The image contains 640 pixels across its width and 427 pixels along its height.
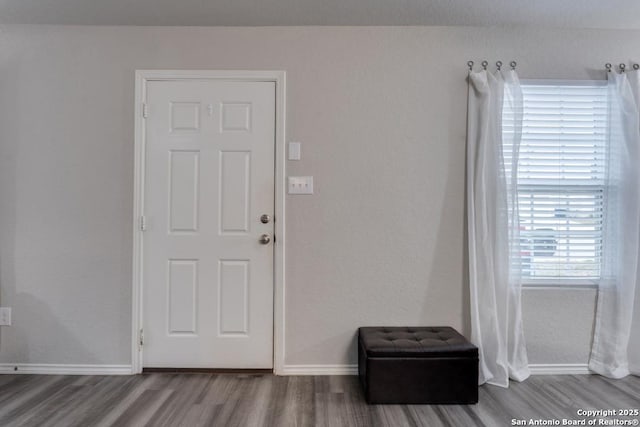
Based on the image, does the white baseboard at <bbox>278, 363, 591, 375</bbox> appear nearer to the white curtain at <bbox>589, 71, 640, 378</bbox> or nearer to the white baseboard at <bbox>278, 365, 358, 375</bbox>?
the white baseboard at <bbox>278, 365, 358, 375</bbox>

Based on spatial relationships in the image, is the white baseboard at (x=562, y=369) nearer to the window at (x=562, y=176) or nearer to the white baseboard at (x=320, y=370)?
the window at (x=562, y=176)

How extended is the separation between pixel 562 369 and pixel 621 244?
0.92 meters

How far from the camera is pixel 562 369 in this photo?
8.15 ft

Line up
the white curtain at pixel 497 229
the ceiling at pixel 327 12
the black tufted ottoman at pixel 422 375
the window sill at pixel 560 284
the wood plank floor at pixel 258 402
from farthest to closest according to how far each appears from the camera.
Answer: the window sill at pixel 560 284 → the white curtain at pixel 497 229 → the ceiling at pixel 327 12 → the black tufted ottoman at pixel 422 375 → the wood plank floor at pixel 258 402

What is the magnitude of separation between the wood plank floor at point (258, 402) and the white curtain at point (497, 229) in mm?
305

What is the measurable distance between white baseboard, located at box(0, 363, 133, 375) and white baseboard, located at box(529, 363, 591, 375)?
274 centimetres

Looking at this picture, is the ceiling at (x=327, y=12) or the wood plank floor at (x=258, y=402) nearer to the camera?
the wood plank floor at (x=258, y=402)

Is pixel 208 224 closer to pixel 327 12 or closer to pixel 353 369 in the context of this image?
pixel 353 369

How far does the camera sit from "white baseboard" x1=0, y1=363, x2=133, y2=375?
2467mm

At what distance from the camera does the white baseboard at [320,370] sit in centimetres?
247

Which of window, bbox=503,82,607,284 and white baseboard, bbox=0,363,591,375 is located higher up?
window, bbox=503,82,607,284

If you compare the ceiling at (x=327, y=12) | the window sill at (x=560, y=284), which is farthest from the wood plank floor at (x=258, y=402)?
the ceiling at (x=327, y=12)

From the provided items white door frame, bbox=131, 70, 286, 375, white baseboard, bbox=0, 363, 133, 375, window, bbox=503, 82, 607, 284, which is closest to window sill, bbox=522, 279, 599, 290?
window, bbox=503, 82, 607, 284

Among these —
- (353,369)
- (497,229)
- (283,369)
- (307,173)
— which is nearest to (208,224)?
(307,173)
